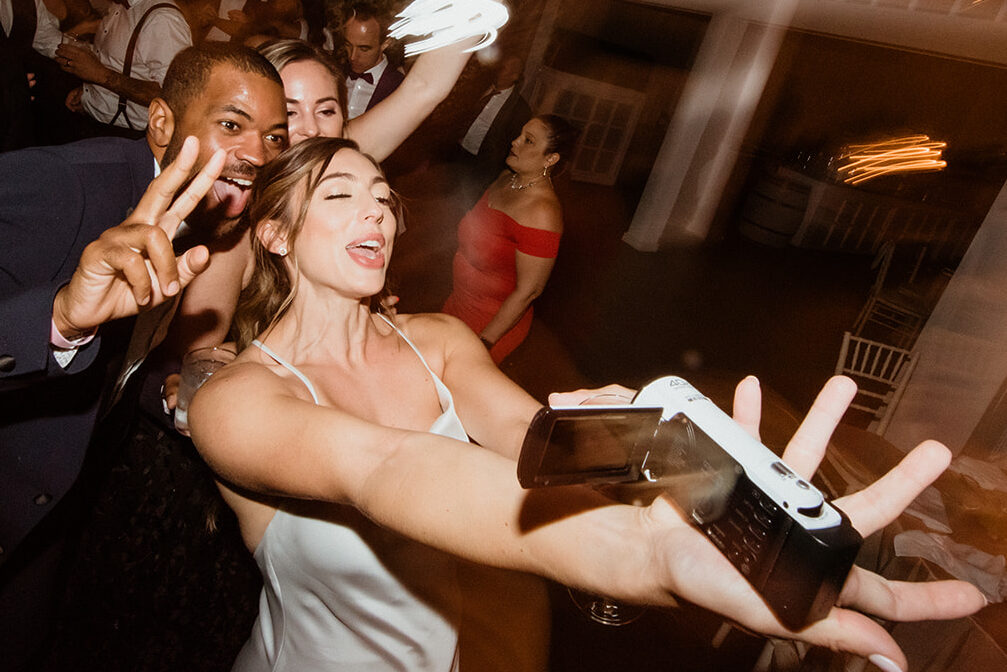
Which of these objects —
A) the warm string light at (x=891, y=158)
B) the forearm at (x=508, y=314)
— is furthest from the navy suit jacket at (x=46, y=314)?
the warm string light at (x=891, y=158)

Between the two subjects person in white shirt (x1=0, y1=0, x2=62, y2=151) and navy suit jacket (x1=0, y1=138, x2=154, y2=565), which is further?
person in white shirt (x1=0, y1=0, x2=62, y2=151)

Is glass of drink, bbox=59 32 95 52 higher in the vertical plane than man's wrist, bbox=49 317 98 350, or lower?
higher

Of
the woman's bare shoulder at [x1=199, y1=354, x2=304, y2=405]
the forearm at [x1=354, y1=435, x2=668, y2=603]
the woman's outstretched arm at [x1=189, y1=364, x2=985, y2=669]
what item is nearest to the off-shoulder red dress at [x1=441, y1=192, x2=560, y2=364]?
the woman's bare shoulder at [x1=199, y1=354, x2=304, y2=405]

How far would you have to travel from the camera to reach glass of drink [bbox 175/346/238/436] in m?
1.59

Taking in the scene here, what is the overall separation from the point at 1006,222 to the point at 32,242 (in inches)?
231

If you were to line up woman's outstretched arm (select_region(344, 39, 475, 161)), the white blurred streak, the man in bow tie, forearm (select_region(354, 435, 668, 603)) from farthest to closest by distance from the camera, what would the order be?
the white blurred streak → the man in bow tie → woman's outstretched arm (select_region(344, 39, 475, 161)) → forearm (select_region(354, 435, 668, 603))

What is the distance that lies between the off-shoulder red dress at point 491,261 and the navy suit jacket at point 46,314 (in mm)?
1980

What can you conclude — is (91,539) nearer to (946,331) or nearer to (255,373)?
(255,373)

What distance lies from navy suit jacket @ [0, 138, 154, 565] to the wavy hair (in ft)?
1.01

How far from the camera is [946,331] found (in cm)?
460

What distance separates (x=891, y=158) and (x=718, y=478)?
17.6 m

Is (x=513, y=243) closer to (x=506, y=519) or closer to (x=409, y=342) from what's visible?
(x=409, y=342)

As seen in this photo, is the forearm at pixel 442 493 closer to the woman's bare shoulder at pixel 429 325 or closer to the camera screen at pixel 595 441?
the camera screen at pixel 595 441

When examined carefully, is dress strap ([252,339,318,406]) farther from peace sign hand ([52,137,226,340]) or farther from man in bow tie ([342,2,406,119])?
man in bow tie ([342,2,406,119])
